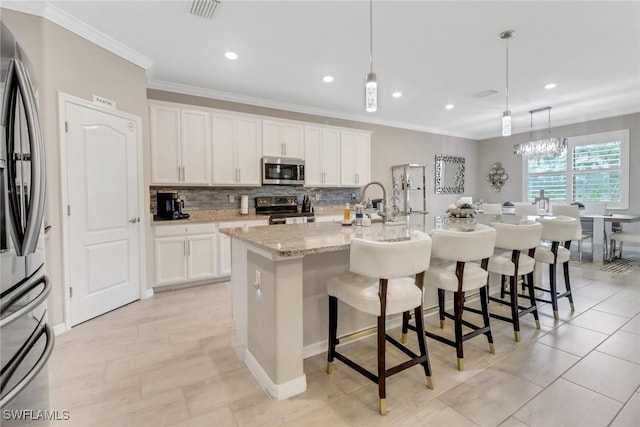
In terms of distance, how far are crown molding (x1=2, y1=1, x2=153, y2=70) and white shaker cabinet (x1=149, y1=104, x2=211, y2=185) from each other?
0.62 metres

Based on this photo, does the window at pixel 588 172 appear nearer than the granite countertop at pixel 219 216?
No

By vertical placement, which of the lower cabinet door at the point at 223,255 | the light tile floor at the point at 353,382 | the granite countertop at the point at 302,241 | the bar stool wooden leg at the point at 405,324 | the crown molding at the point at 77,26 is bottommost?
the light tile floor at the point at 353,382

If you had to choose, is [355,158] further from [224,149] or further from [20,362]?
[20,362]

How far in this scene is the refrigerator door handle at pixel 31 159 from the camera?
1127 millimetres

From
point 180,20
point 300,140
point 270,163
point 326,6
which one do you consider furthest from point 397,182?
point 180,20

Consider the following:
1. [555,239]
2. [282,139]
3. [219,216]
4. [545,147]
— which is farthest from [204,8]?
[545,147]

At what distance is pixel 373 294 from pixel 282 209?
11.4ft

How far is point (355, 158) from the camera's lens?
18.5 feet

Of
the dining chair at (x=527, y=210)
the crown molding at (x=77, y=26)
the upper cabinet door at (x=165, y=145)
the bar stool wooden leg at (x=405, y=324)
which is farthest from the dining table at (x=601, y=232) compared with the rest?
the crown molding at (x=77, y=26)

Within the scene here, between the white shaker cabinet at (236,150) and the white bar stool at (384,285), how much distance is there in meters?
2.97

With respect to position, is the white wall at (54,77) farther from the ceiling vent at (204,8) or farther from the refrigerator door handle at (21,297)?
the refrigerator door handle at (21,297)

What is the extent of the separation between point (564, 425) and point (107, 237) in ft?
12.6

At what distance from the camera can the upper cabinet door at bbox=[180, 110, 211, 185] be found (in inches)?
157

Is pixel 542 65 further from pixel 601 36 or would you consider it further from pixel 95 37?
pixel 95 37
